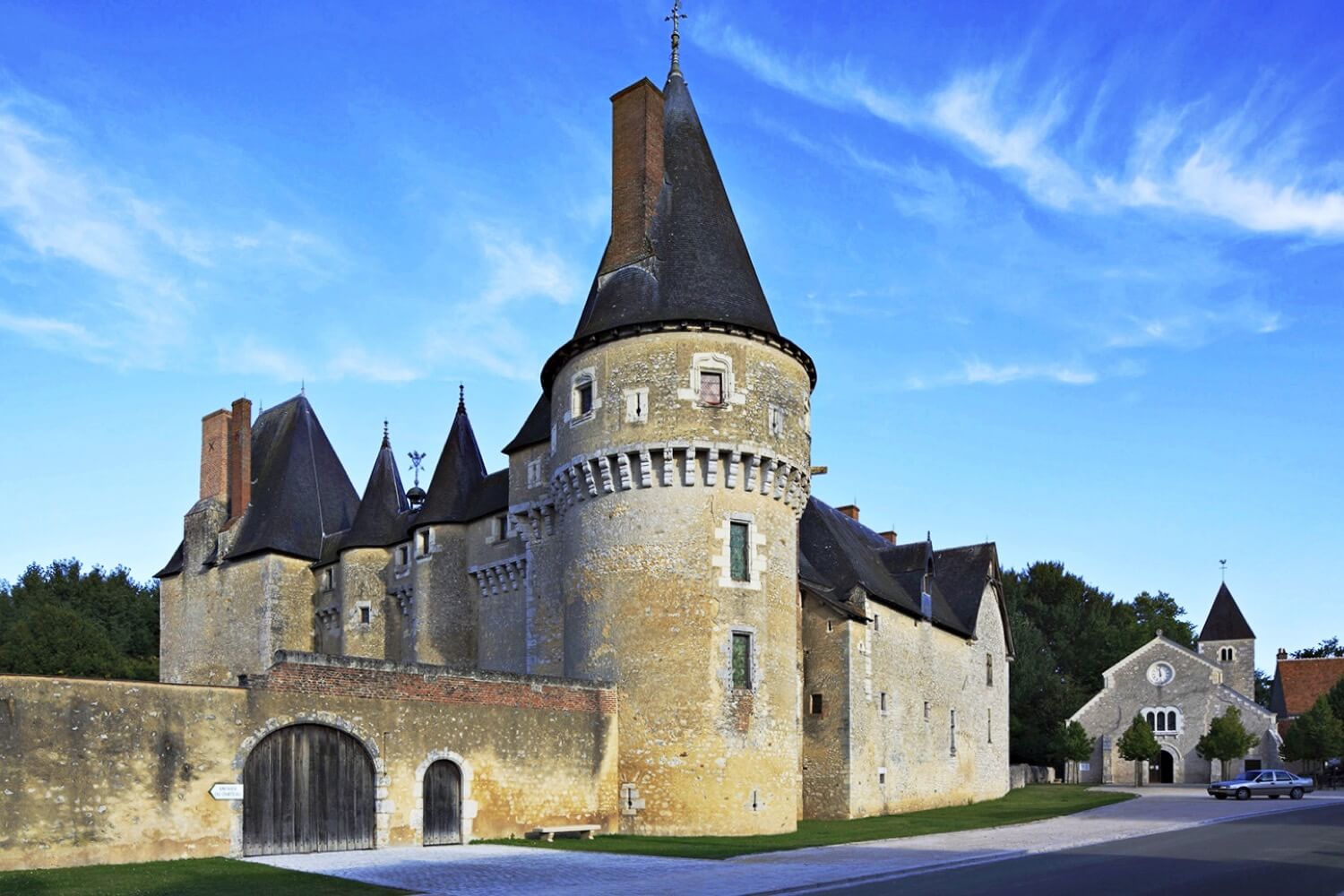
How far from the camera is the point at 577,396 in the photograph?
28609mm

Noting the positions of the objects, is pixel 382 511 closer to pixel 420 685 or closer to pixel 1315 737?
pixel 420 685

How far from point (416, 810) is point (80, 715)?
21.1ft

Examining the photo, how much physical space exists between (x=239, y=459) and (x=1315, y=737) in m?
48.4

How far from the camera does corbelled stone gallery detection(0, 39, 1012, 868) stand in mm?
20016

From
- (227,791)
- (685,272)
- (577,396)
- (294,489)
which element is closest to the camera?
(227,791)

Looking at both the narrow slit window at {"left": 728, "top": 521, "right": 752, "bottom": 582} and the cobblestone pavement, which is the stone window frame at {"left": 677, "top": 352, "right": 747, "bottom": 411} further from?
the cobblestone pavement

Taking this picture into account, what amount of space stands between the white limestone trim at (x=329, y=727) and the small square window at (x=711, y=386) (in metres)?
10.1

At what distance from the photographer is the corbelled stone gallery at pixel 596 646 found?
65.7 ft

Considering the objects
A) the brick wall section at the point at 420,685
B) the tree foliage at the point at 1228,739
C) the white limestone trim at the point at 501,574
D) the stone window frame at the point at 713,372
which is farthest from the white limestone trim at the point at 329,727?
the tree foliage at the point at 1228,739

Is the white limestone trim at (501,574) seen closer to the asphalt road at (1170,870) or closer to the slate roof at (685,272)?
the slate roof at (685,272)

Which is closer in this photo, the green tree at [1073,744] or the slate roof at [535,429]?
the slate roof at [535,429]

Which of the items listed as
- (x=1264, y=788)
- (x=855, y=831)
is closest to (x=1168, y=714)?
(x=1264, y=788)

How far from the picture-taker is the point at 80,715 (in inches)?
737

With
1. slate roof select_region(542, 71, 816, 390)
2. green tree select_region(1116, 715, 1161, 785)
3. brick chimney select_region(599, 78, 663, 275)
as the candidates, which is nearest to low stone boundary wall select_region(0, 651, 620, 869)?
slate roof select_region(542, 71, 816, 390)
